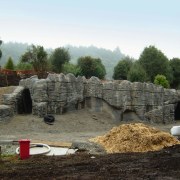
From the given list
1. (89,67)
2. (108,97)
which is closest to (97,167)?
(108,97)

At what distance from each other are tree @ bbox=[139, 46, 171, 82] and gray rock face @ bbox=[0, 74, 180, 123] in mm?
27402

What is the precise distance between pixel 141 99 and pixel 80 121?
658cm

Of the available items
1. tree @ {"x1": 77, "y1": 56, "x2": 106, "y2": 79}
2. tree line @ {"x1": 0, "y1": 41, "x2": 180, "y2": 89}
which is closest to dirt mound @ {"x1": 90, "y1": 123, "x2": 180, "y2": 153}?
tree line @ {"x1": 0, "y1": 41, "x2": 180, "y2": 89}

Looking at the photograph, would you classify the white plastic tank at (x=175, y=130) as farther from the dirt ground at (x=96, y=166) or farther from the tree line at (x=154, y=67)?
the tree line at (x=154, y=67)

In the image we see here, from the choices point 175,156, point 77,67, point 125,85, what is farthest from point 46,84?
point 77,67

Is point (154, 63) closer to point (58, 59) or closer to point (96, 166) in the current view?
point (58, 59)

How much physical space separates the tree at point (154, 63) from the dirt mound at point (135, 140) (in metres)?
43.1

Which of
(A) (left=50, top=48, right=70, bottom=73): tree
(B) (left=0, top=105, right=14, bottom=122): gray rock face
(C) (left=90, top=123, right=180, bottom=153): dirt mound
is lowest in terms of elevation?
(C) (left=90, top=123, right=180, bottom=153): dirt mound

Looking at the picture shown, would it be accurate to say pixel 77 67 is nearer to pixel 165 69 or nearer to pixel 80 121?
pixel 165 69

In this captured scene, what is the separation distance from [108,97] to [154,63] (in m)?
32.3

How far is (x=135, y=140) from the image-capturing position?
2045cm

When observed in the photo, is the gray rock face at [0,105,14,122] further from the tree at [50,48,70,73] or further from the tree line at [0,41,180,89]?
the tree at [50,48,70,73]

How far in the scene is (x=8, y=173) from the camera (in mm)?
13305

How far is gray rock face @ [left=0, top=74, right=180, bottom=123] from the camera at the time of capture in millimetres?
32531
